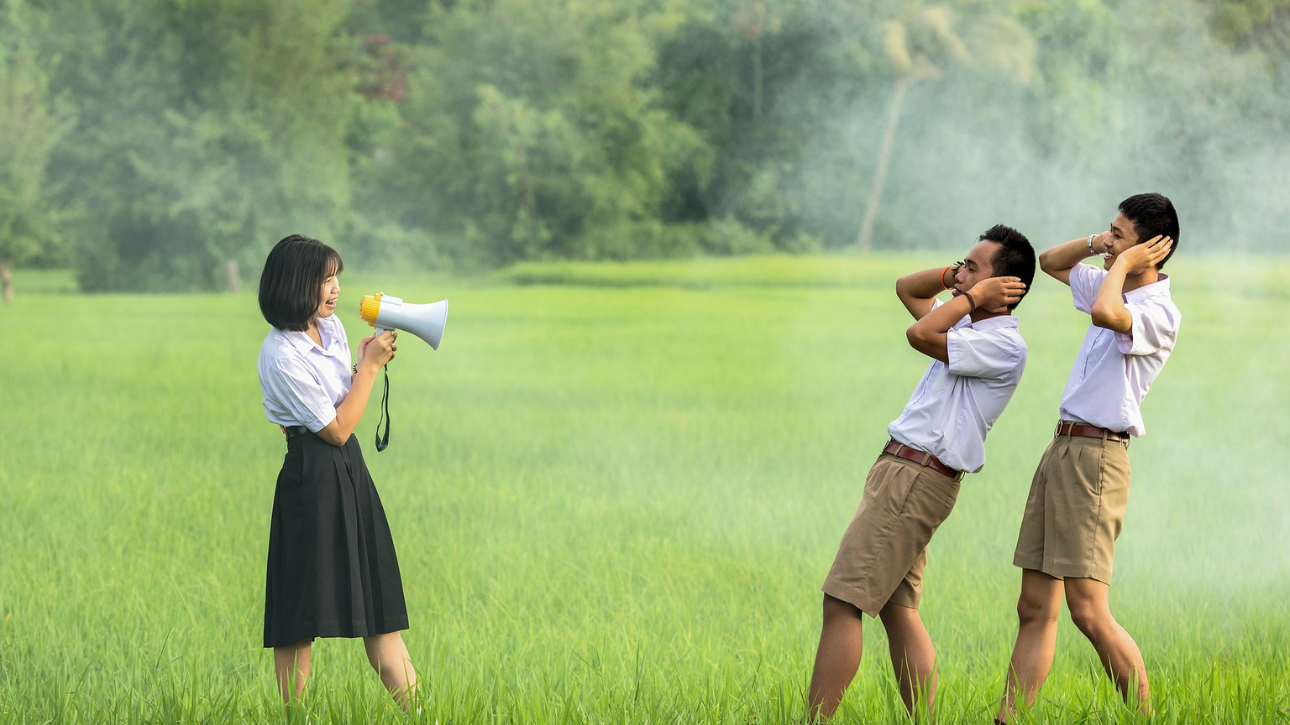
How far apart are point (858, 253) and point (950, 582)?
58.4ft

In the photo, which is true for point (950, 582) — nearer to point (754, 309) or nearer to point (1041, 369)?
point (1041, 369)

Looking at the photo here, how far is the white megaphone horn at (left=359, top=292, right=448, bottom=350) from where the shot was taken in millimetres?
3232

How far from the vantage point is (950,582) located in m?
5.22

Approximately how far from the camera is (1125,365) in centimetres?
320

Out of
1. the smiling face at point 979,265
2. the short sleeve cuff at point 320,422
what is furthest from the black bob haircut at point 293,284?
the smiling face at point 979,265

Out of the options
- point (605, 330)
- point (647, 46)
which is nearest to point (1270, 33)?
point (605, 330)

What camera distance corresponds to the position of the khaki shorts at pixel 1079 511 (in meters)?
3.14

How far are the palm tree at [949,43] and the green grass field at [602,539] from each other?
6.33 metres

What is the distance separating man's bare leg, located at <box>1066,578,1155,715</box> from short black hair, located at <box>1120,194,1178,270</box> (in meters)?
0.89

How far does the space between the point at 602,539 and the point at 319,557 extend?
2892 mm

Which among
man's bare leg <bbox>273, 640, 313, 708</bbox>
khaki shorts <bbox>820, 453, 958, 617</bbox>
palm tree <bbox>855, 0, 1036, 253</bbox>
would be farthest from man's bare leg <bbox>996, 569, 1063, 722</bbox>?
palm tree <bbox>855, 0, 1036, 253</bbox>

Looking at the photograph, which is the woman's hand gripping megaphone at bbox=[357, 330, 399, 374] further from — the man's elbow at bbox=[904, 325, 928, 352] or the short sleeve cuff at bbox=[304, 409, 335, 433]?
the man's elbow at bbox=[904, 325, 928, 352]

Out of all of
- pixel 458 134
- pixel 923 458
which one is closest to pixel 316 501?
pixel 923 458

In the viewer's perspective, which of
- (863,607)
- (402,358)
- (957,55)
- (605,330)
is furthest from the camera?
(957,55)
